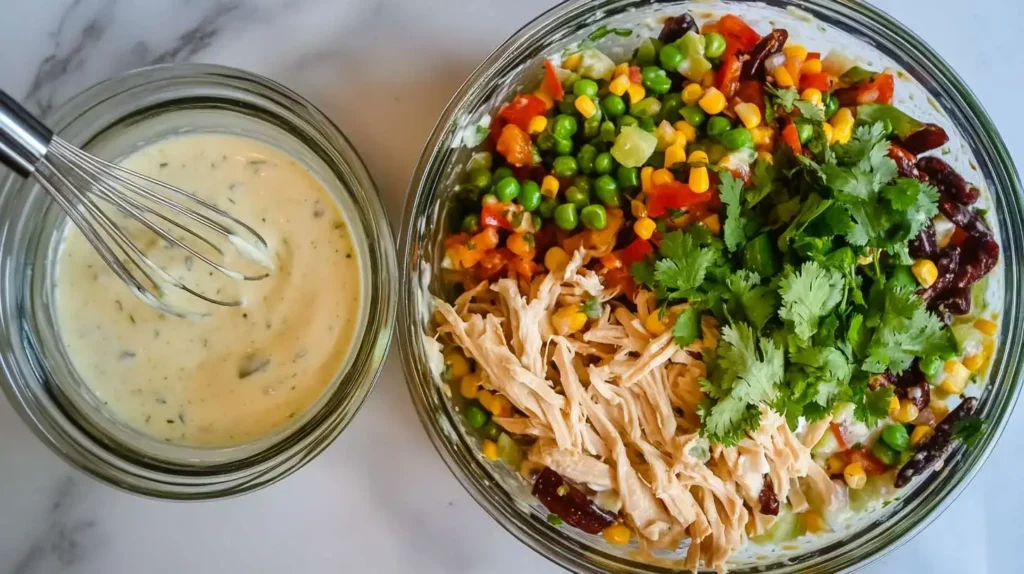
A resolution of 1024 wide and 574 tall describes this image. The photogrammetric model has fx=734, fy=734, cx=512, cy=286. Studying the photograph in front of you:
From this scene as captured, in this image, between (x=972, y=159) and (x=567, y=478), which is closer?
(x=567, y=478)

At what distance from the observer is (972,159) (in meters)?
2.04

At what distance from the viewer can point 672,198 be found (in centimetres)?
180

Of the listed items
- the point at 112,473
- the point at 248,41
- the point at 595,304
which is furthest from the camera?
the point at 248,41

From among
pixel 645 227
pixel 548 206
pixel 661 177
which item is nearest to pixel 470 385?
pixel 548 206

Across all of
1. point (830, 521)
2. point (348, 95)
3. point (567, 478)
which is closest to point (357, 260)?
point (348, 95)

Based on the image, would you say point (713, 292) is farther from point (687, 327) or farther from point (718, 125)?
point (718, 125)

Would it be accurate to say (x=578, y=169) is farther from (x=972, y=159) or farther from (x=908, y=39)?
(x=972, y=159)

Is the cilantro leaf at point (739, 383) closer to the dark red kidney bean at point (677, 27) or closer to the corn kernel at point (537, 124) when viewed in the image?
the corn kernel at point (537, 124)

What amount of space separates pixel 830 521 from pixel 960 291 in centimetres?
71

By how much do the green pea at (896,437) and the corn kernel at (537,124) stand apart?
4.00ft

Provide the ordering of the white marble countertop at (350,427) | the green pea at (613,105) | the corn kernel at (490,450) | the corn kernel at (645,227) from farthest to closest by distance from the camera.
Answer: the white marble countertop at (350,427) → the corn kernel at (490,450) → the green pea at (613,105) → the corn kernel at (645,227)

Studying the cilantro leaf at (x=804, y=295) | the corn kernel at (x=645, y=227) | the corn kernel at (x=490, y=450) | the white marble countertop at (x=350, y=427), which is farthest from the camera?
the white marble countertop at (x=350, y=427)

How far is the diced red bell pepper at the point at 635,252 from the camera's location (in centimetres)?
183

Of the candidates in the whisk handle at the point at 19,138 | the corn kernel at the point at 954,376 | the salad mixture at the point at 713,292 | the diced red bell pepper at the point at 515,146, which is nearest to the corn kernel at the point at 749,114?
the salad mixture at the point at 713,292
